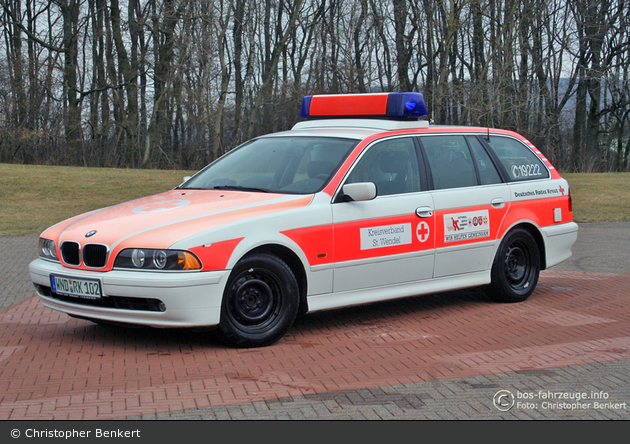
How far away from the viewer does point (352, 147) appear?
651 centimetres

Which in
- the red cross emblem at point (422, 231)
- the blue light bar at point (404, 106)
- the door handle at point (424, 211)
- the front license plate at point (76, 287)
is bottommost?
the front license plate at point (76, 287)

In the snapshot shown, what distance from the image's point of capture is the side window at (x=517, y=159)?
764 centimetres

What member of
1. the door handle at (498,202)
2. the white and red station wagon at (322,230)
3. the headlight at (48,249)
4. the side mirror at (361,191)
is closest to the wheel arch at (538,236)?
the white and red station wagon at (322,230)

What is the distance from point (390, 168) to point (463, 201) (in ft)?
2.71

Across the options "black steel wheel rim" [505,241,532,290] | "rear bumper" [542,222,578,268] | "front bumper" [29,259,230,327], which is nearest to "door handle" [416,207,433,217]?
"black steel wheel rim" [505,241,532,290]

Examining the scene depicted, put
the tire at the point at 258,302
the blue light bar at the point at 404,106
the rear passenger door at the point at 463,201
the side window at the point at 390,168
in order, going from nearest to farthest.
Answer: the tire at the point at 258,302 < the side window at the point at 390,168 < the rear passenger door at the point at 463,201 < the blue light bar at the point at 404,106

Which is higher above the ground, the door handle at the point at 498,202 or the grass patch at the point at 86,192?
the door handle at the point at 498,202

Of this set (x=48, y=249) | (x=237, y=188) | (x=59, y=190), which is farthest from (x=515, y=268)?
(x=59, y=190)

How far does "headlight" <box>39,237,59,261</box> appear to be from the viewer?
5.80 meters

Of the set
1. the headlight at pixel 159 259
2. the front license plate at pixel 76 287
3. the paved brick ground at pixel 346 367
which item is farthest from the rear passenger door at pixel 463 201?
the front license plate at pixel 76 287

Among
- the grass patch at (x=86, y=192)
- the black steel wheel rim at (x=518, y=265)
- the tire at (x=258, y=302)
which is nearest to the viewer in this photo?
the tire at (x=258, y=302)

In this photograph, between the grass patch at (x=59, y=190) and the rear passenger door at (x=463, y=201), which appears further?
the grass patch at (x=59, y=190)

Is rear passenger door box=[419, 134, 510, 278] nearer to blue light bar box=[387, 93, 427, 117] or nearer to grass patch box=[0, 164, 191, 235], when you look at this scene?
blue light bar box=[387, 93, 427, 117]

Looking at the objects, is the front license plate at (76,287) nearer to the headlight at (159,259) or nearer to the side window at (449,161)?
the headlight at (159,259)
